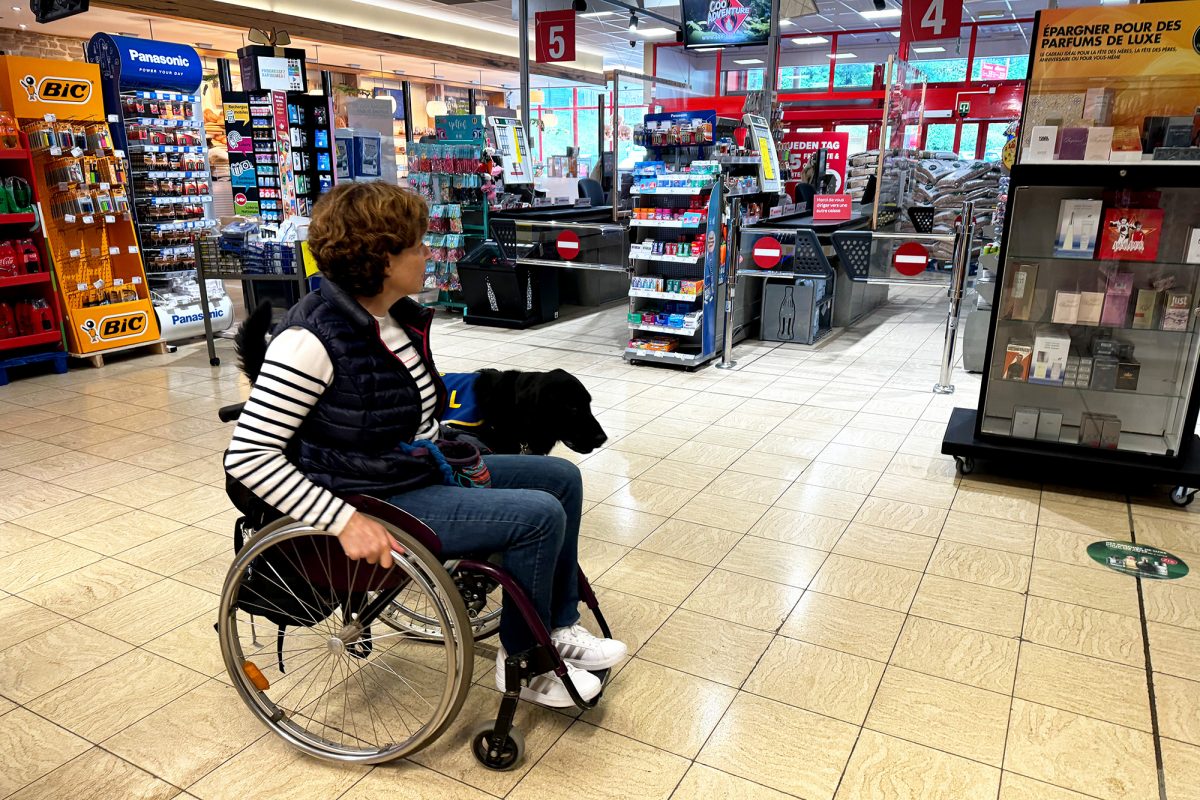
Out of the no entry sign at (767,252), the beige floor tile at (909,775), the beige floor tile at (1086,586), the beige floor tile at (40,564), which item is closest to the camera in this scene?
the beige floor tile at (909,775)

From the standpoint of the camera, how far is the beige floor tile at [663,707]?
201 cm

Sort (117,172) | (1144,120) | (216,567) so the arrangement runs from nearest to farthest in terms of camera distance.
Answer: (216,567) < (1144,120) < (117,172)

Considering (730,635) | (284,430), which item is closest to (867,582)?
(730,635)

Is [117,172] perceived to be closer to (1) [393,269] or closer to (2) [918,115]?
(1) [393,269]

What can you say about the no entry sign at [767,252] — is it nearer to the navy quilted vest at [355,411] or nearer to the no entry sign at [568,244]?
the no entry sign at [568,244]

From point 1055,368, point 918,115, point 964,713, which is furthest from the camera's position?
point 918,115

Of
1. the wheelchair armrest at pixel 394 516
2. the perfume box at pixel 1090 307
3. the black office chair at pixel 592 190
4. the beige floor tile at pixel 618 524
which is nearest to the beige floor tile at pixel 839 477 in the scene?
the beige floor tile at pixel 618 524

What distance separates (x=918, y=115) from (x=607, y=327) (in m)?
5.45

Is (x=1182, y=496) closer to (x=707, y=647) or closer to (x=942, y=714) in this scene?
(x=942, y=714)

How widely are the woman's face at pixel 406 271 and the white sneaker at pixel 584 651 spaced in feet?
2.93

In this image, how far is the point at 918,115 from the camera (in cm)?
979

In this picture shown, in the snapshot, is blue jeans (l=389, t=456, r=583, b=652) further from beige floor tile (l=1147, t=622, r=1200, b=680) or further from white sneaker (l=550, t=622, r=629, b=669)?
beige floor tile (l=1147, t=622, r=1200, b=680)

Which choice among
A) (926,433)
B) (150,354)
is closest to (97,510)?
(150,354)

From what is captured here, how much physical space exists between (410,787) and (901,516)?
225 cm
